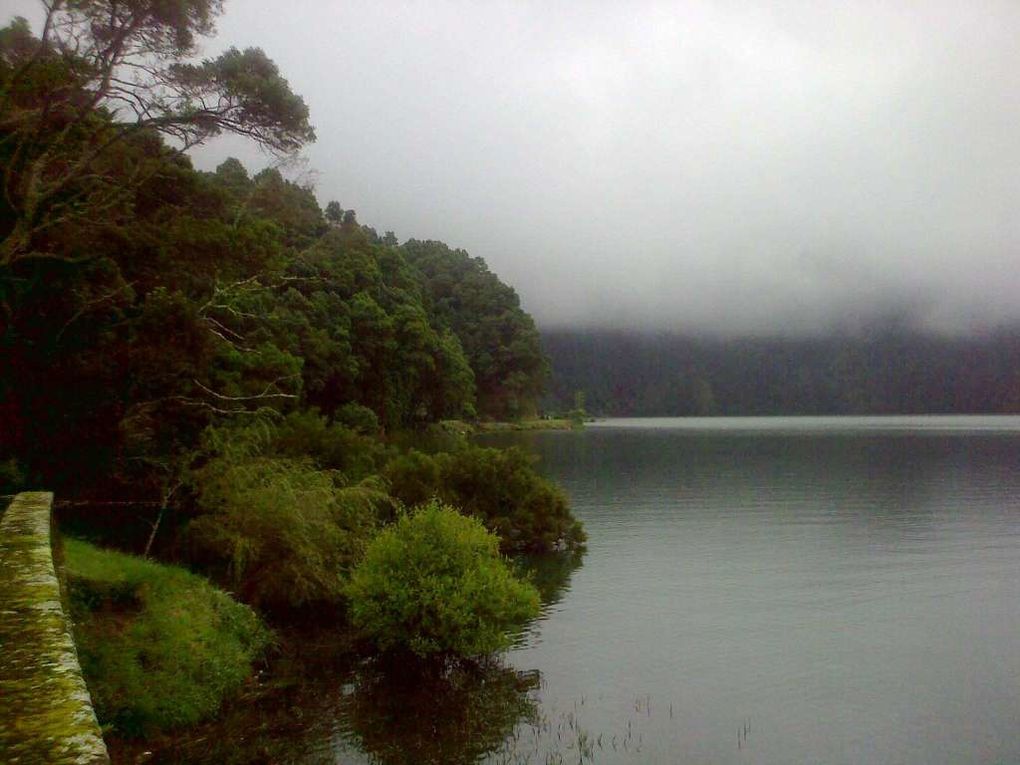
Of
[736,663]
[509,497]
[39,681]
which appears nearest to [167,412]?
[736,663]

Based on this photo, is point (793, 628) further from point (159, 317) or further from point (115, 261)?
point (115, 261)

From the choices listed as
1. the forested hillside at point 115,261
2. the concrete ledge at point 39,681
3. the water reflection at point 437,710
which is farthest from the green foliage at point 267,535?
the concrete ledge at point 39,681

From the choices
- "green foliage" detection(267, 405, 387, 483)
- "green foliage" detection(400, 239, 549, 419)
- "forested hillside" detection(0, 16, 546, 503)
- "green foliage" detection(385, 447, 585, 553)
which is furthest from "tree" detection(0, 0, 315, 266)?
"green foliage" detection(400, 239, 549, 419)

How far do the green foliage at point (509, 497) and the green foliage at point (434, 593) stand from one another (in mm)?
18065

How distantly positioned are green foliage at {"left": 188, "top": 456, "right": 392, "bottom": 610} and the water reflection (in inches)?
164

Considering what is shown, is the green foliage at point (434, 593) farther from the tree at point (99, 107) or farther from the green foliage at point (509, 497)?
the green foliage at point (509, 497)

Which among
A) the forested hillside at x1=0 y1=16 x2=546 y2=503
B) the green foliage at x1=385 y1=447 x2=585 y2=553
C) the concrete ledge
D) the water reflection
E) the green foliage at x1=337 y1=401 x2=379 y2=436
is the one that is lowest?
the water reflection

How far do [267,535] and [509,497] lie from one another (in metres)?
19.6

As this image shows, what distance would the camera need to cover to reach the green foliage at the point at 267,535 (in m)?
23.0

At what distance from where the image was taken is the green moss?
1415cm

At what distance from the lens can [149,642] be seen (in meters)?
15.4

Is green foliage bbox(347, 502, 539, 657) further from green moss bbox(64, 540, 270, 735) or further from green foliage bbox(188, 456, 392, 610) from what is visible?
green moss bbox(64, 540, 270, 735)

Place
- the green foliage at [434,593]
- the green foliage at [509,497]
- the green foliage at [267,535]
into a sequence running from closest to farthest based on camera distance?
the green foliage at [434,593] → the green foliage at [267,535] → the green foliage at [509,497]

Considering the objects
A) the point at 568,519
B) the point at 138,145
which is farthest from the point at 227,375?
the point at 568,519
